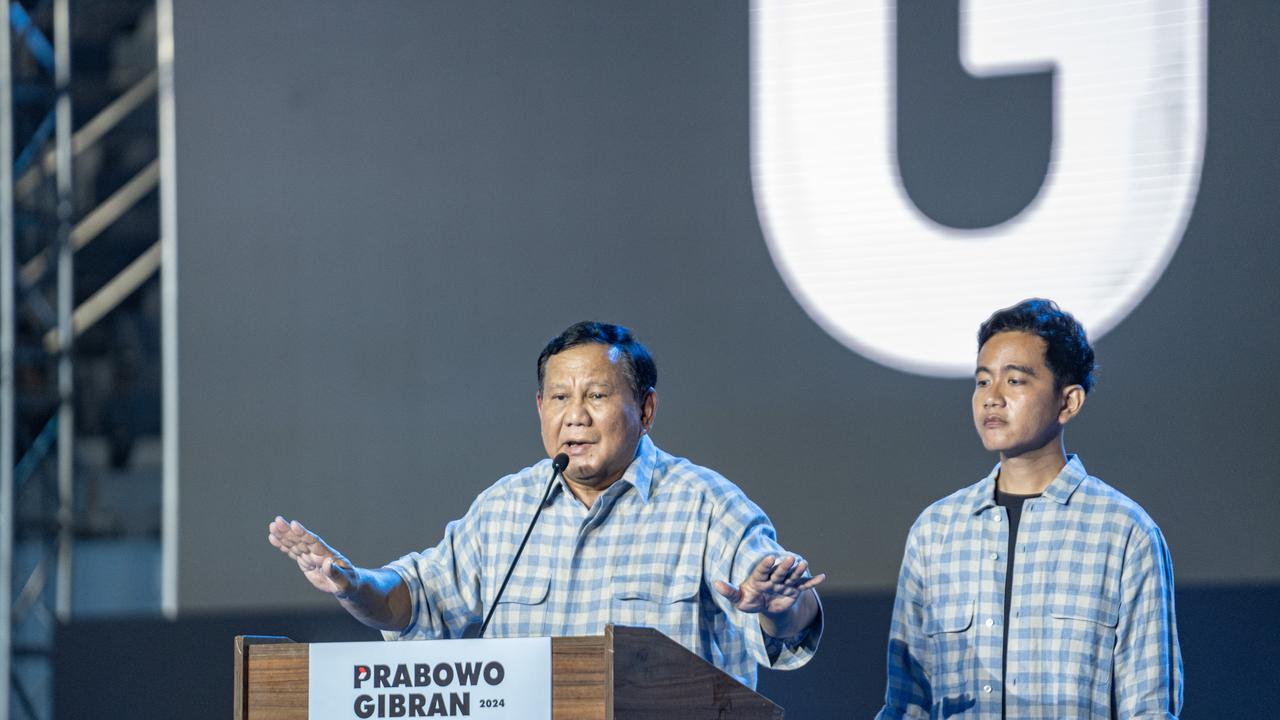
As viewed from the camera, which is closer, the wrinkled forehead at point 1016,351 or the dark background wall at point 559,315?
the wrinkled forehead at point 1016,351

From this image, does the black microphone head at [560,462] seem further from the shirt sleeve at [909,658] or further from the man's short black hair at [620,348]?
the shirt sleeve at [909,658]

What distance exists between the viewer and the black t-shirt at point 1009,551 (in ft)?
9.67

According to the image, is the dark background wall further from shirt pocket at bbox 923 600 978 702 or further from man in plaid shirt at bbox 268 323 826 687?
man in plaid shirt at bbox 268 323 826 687

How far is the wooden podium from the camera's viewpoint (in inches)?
86.5

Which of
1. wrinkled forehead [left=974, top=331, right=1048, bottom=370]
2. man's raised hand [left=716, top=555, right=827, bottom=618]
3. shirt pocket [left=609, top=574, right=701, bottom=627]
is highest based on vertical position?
wrinkled forehead [left=974, top=331, right=1048, bottom=370]

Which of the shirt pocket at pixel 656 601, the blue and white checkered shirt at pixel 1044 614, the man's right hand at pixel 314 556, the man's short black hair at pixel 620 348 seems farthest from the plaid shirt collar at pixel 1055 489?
the man's right hand at pixel 314 556

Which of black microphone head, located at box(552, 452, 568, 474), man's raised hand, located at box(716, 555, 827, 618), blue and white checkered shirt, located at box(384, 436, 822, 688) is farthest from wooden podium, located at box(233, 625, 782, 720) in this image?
black microphone head, located at box(552, 452, 568, 474)

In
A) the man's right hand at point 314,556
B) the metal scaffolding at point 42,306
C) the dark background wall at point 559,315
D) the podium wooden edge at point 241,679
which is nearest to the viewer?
the podium wooden edge at point 241,679

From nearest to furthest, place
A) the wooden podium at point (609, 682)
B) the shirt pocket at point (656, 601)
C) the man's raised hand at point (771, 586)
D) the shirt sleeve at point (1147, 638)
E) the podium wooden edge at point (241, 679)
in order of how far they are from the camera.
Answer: the wooden podium at point (609, 682), the podium wooden edge at point (241, 679), the man's raised hand at point (771, 586), the shirt sleeve at point (1147, 638), the shirt pocket at point (656, 601)

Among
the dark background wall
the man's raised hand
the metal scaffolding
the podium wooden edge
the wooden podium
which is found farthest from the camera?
the metal scaffolding

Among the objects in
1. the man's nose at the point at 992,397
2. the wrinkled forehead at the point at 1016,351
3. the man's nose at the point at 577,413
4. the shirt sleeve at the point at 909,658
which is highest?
the wrinkled forehead at the point at 1016,351

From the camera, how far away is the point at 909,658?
3.07 metres

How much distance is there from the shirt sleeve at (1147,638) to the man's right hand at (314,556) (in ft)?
5.18

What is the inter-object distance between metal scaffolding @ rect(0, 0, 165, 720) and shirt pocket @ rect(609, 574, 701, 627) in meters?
2.65
